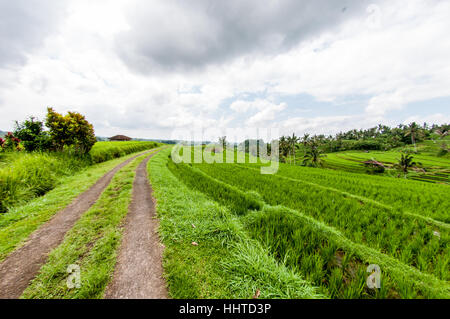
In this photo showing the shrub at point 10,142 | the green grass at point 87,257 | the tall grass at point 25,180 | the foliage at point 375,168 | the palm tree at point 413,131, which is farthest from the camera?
the palm tree at point 413,131

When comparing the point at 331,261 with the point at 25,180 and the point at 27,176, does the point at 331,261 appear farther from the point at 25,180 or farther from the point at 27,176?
the point at 27,176

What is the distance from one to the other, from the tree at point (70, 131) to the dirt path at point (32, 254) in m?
11.3

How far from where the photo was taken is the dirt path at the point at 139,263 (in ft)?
7.39

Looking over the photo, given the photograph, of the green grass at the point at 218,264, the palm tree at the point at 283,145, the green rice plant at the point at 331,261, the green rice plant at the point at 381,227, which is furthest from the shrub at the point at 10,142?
the palm tree at the point at 283,145

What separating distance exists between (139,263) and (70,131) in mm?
15551

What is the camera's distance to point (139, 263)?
2.79 meters

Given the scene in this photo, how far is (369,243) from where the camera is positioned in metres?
3.92

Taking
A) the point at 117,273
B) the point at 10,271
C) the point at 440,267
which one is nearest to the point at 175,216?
the point at 117,273

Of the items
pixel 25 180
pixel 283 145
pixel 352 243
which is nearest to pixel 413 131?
pixel 283 145

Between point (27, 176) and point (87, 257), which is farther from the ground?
point (27, 176)

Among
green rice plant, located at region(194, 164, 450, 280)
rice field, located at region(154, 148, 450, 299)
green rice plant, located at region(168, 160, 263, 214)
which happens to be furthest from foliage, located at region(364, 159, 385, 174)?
green rice plant, located at region(168, 160, 263, 214)

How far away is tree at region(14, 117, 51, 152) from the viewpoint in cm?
1061

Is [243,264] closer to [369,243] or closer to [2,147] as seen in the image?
[369,243]

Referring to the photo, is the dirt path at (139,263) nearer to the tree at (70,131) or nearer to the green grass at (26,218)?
the green grass at (26,218)
